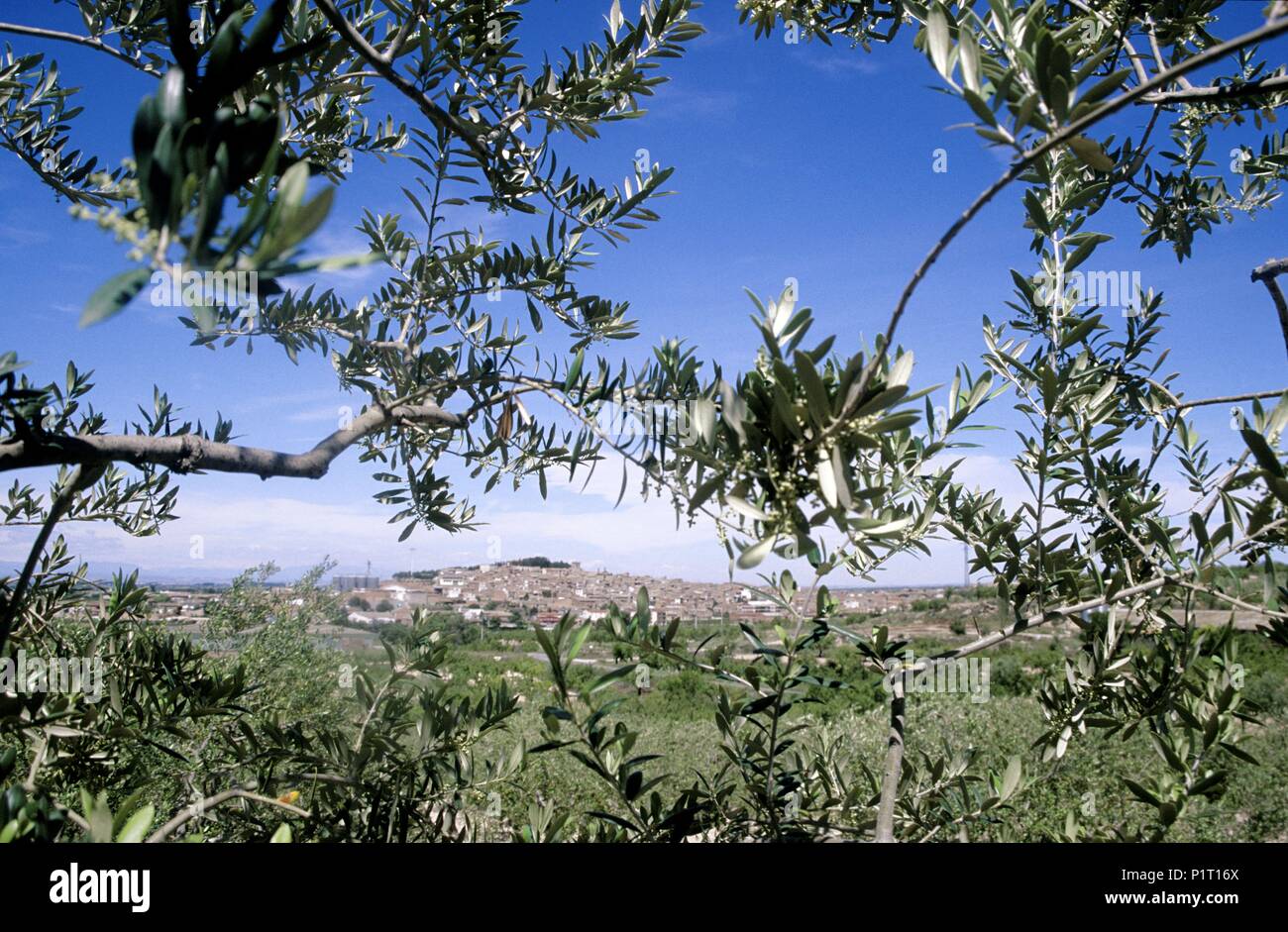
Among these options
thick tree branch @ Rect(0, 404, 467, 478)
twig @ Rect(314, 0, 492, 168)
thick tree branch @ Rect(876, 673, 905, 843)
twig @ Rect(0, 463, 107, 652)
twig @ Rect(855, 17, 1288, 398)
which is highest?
twig @ Rect(314, 0, 492, 168)

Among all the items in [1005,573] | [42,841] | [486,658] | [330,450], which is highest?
[330,450]

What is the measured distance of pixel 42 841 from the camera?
780 mm

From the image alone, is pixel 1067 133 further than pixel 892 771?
No

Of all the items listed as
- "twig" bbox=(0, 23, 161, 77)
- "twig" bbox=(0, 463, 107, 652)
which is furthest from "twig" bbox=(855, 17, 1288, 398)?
"twig" bbox=(0, 23, 161, 77)

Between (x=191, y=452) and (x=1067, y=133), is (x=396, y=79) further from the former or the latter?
(x=1067, y=133)

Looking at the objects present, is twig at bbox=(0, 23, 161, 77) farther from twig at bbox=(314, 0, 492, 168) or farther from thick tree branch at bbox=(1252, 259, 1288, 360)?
thick tree branch at bbox=(1252, 259, 1288, 360)

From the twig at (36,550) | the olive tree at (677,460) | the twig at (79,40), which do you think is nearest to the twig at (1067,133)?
the olive tree at (677,460)

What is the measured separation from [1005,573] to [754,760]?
61 centimetres

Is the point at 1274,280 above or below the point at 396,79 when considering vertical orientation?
below

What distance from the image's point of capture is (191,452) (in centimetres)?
94

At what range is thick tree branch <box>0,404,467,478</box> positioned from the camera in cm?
79

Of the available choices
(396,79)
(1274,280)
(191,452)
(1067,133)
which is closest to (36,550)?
(191,452)
